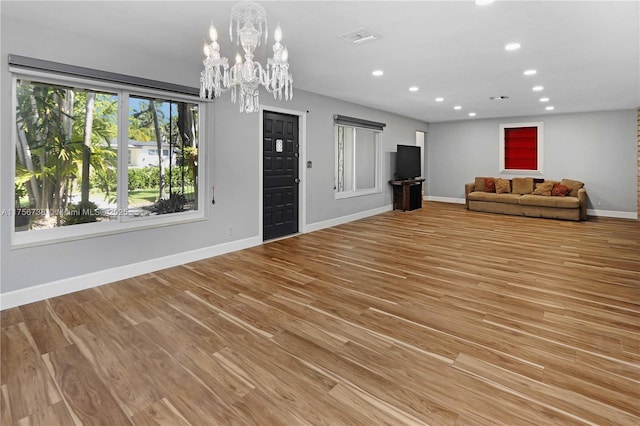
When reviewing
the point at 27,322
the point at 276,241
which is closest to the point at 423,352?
the point at 27,322

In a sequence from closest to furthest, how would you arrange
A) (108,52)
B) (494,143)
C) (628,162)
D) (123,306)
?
(123,306) → (108,52) → (628,162) → (494,143)

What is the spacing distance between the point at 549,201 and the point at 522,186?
96 cm

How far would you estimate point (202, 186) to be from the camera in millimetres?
4438

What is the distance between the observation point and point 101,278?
3492 mm

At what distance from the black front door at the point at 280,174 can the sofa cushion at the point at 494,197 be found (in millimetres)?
5212

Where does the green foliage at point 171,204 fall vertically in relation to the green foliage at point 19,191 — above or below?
below

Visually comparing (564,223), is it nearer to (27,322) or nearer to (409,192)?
(409,192)

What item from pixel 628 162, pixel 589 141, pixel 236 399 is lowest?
pixel 236 399

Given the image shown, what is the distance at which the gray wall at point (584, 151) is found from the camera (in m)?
7.66

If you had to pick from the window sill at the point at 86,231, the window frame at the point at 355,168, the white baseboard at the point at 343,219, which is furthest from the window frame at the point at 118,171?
the window frame at the point at 355,168

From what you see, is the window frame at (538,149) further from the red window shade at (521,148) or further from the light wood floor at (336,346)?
the light wood floor at (336,346)

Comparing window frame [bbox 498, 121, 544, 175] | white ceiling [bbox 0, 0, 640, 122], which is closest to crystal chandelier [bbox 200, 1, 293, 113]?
white ceiling [bbox 0, 0, 640, 122]

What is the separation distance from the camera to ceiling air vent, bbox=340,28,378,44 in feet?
10.4

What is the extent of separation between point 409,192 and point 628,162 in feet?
16.1
